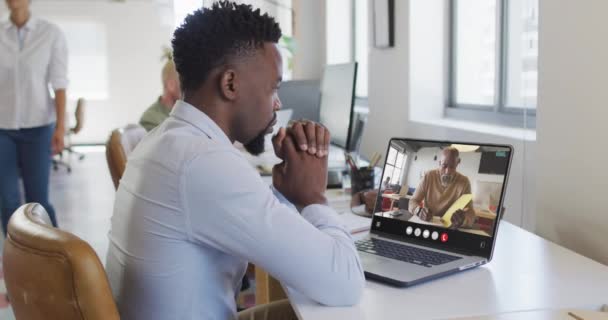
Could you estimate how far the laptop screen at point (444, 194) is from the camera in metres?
1.37

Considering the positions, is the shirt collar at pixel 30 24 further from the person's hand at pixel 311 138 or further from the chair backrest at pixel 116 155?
the person's hand at pixel 311 138

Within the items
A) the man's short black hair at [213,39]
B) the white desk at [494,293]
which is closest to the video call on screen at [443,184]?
the white desk at [494,293]

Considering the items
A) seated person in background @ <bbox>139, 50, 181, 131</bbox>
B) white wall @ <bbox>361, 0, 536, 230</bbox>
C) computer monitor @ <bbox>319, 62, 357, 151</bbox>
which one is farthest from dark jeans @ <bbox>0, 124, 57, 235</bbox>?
white wall @ <bbox>361, 0, 536, 230</bbox>

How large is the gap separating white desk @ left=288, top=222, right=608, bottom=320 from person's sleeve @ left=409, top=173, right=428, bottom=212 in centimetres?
22

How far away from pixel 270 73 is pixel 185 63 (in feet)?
0.51

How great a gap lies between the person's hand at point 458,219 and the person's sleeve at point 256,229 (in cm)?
41

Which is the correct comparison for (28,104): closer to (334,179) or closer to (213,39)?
(334,179)

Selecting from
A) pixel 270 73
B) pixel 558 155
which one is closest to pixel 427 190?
pixel 558 155

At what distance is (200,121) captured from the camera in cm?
115

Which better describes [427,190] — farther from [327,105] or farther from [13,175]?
[13,175]

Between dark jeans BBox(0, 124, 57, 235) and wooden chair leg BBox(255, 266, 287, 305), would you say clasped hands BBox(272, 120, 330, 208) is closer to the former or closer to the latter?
wooden chair leg BBox(255, 266, 287, 305)

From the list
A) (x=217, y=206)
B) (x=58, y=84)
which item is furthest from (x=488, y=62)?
(x=58, y=84)

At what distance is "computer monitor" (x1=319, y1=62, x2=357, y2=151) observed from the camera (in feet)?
7.92

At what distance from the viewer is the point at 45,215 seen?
3.77ft
